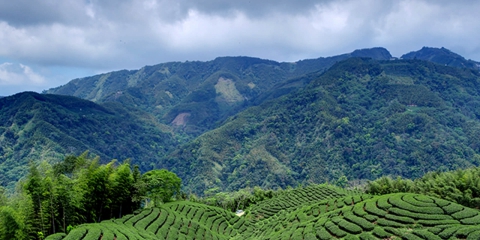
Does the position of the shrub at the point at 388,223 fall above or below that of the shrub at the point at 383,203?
below

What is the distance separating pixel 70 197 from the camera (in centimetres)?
3847

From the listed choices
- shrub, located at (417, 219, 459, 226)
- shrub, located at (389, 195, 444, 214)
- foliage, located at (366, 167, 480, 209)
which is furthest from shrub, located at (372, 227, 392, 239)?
foliage, located at (366, 167, 480, 209)

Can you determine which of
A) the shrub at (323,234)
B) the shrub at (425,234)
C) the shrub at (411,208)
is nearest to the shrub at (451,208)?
the shrub at (411,208)

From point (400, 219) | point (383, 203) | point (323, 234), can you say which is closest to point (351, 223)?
point (323, 234)

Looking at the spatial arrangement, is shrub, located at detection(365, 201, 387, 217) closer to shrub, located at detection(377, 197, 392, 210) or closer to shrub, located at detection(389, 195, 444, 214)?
shrub, located at detection(377, 197, 392, 210)

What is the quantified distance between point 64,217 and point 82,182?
5.06 metres

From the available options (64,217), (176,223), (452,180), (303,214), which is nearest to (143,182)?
(176,223)

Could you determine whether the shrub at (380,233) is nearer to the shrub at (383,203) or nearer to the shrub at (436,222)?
the shrub at (436,222)

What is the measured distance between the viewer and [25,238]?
110 feet

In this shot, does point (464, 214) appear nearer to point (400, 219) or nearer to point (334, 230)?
point (400, 219)

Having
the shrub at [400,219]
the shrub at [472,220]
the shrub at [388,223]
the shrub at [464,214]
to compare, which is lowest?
the shrub at [388,223]

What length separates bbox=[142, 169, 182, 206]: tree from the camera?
186ft

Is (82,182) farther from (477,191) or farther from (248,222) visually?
(477,191)

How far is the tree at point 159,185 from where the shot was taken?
56844 mm
